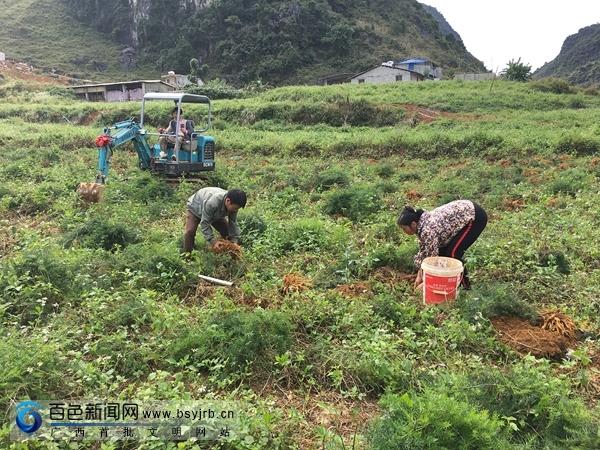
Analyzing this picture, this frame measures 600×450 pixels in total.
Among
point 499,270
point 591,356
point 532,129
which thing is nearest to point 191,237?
point 499,270

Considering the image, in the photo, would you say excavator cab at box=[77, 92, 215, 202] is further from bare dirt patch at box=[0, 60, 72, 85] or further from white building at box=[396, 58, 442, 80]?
bare dirt patch at box=[0, 60, 72, 85]

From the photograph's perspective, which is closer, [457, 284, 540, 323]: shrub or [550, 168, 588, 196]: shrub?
[457, 284, 540, 323]: shrub

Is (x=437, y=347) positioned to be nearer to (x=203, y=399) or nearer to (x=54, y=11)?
(x=203, y=399)

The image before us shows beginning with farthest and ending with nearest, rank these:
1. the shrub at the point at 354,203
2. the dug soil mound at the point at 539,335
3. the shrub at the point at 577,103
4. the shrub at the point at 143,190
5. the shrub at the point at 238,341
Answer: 1. the shrub at the point at 577,103
2. the shrub at the point at 143,190
3. the shrub at the point at 354,203
4. the dug soil mound at the point at 539,335
5. the shrub at the point at 238,341

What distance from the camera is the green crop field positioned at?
11.2 ft

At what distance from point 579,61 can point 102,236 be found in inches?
3379

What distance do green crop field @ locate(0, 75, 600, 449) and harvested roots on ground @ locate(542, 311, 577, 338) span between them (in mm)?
127

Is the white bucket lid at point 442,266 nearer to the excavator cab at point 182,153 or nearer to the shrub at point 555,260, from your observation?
A: the shrub at point 555,260

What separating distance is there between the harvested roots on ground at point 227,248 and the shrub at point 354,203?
295cm

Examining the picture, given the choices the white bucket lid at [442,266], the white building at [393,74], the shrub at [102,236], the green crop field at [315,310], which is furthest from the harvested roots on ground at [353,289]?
the white building at [393,74]

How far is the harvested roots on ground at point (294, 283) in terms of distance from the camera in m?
5.56

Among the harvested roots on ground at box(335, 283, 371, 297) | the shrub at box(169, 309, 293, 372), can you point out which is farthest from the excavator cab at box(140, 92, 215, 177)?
the shrub at box(169, 309, 293, 372)

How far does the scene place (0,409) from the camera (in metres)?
3.44

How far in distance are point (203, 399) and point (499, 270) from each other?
4.24 metres
